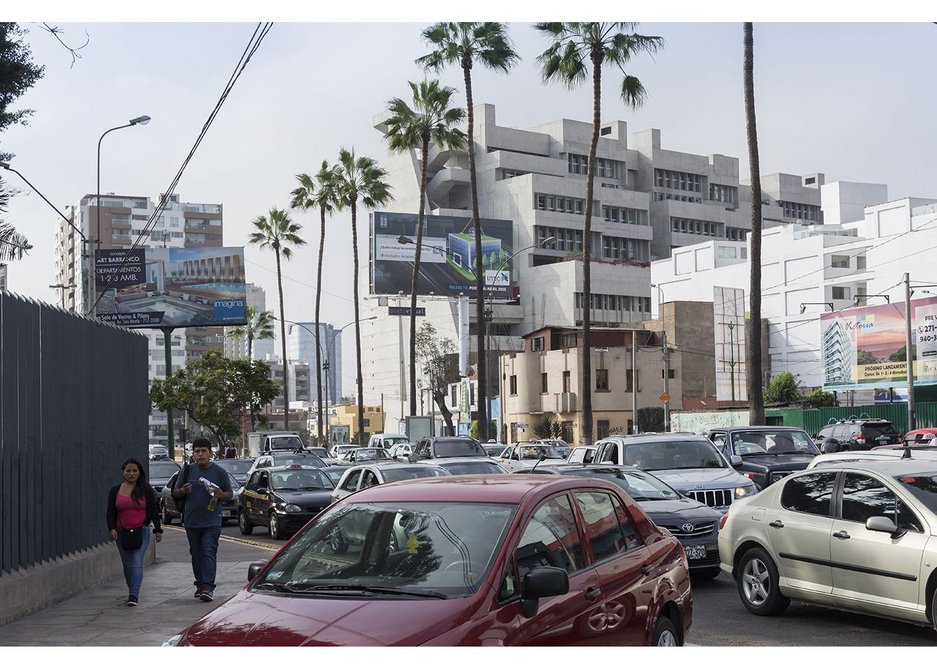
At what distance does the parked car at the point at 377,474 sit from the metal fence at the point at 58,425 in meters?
4.99

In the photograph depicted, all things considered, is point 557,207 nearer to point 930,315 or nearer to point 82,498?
point 930,315

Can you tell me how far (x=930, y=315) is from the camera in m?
63.6

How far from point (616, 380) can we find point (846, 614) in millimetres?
69193

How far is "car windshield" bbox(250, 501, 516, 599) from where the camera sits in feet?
20.2

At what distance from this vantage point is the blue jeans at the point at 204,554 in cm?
1290

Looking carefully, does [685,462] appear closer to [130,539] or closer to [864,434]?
[130,539]

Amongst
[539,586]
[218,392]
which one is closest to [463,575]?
[539,586]

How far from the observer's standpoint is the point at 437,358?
104438 millimetres

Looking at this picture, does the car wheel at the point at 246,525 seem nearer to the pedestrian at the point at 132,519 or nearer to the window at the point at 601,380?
the pedestrian at the point at 132,519

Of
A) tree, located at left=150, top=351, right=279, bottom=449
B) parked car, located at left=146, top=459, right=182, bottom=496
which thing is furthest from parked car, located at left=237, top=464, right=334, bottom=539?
tree, located at left=150, top=351, right=279, bottom=449

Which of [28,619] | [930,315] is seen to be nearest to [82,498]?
[28,619]

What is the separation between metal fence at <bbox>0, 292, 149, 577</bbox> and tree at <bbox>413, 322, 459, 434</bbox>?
86.8m

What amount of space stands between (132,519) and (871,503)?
757 centimetres

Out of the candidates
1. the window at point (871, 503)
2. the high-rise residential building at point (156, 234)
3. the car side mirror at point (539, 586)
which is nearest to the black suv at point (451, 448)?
the window at point (871, 503)
